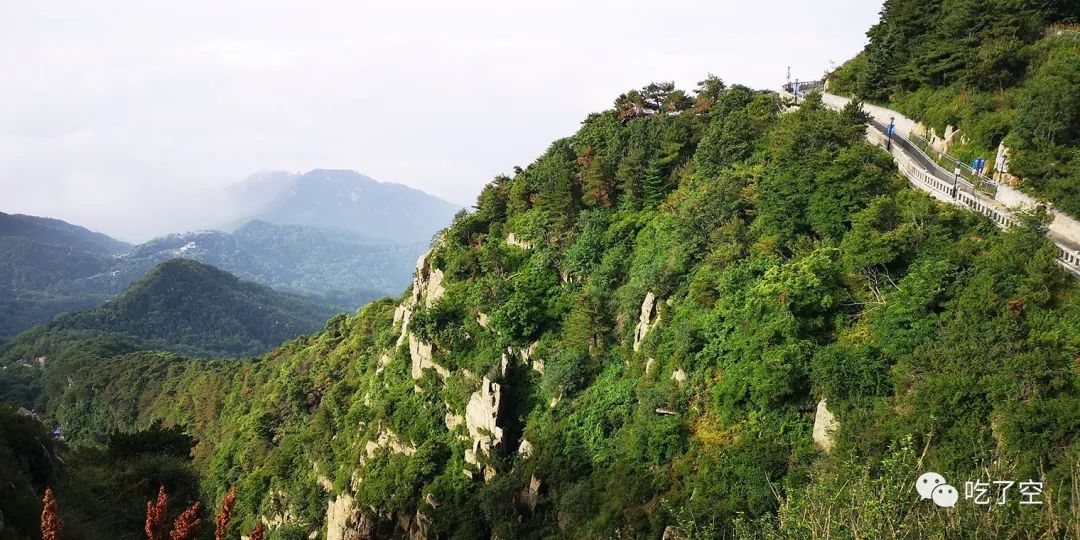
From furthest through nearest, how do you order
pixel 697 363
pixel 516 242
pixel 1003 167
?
pixel 516 242 < pixel 697 363 < pixel 1003 167

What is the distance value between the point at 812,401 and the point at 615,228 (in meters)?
17.4

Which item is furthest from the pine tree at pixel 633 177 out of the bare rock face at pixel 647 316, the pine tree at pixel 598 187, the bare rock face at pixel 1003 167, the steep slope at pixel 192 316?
the steep slope at pixel 192 316

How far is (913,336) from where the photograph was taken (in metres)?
19.0

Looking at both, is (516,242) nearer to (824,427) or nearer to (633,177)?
(633,177)

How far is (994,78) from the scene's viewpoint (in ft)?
88.7

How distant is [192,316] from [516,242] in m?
149

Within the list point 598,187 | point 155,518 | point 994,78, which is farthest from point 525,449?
point 994,78

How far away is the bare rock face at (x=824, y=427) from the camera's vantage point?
61.5ft

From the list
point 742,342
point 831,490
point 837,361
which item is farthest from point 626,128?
point 831,490

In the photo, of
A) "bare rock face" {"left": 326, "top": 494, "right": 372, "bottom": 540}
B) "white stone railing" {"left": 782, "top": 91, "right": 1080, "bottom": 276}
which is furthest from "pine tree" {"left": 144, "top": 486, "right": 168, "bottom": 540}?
"bare rock face" {"left": 326, "top": 494, "right": 372, "bottom": 540}

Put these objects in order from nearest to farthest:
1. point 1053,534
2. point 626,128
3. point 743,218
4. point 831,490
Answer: point 1053,534
point 831,490
point 743,218
point 626,128

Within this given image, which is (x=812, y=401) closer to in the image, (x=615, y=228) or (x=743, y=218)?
(x=743, y=218)

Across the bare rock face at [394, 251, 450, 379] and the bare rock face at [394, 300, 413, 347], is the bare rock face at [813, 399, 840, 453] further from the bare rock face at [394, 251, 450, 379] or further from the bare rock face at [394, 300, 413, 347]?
the bare rock face at [394, 300, 413, 347]

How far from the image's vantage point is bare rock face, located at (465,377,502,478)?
30.5 metres
